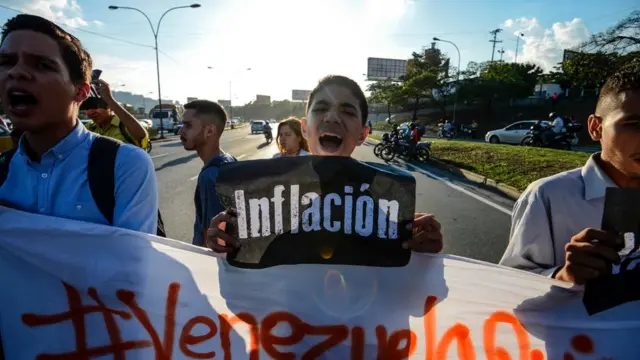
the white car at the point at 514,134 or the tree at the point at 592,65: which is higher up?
A: the tree at the point at 592,65

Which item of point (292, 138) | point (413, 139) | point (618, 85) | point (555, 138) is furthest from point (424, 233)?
point (555, 138)

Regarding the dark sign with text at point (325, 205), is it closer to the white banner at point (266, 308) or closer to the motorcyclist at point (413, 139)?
the white banner at point (266, 308)

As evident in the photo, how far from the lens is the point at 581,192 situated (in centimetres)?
145

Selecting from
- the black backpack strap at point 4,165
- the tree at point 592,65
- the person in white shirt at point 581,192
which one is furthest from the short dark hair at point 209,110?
the tree at point 592,65

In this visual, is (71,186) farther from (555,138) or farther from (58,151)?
(555,138)

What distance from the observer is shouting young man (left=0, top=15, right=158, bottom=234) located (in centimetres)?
→ 141

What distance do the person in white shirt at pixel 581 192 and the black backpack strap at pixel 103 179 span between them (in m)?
1.56

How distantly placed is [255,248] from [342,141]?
53cm

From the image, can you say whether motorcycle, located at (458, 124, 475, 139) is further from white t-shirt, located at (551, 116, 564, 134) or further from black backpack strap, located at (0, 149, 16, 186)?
black backpack strap, located at (0, 149, 16, 186)

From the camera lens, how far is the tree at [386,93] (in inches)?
1933

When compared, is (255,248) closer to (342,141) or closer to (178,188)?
(342,141)

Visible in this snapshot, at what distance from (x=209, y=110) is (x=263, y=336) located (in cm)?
219

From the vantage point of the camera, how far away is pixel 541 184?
150 centimetres

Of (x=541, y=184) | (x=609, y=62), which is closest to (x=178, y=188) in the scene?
(x=541, y=184)
